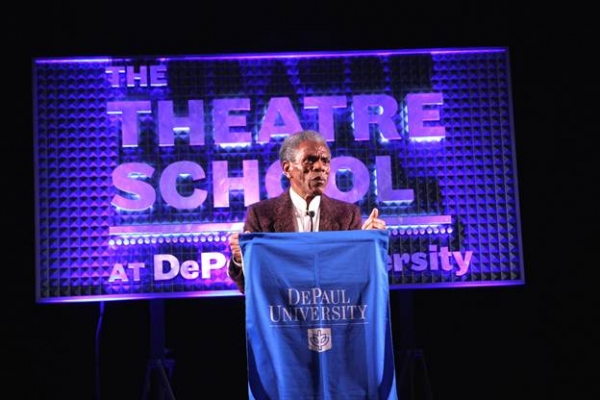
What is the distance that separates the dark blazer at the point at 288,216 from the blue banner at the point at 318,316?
0.54 metres

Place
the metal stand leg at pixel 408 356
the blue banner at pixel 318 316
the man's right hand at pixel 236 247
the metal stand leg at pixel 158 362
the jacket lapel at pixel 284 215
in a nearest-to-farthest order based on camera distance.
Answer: the blue banner at pixel 318 316 < the man's right hand at pixel 236 247 < the jacket lapel at pixel 284 215 < the metal stand leg at pixel 158 362 < the metal stand leg at pixel 408 356

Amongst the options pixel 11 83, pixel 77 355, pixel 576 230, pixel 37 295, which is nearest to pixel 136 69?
pixel 11 83

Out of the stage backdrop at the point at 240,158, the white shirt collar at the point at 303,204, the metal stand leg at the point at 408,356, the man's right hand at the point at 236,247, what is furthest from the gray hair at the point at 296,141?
the metal stand leg at the point at 408,356

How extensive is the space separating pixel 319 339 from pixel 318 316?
0.10m

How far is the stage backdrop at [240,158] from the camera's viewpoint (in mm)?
4711

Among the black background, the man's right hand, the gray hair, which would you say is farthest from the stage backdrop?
the man's right hand

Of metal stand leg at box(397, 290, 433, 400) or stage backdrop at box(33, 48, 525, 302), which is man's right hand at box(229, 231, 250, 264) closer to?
stage backdrop at box(33, 48, 525, 302)

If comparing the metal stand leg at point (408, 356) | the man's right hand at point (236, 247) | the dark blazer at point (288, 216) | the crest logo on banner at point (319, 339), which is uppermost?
the dark blazer at point (288, 216)

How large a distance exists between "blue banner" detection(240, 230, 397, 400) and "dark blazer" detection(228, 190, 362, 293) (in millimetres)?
542

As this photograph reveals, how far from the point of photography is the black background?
501cm

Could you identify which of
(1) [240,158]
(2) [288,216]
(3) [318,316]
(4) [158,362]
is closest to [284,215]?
(2) [288,216]

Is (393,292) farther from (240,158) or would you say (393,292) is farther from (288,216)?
(288,216)

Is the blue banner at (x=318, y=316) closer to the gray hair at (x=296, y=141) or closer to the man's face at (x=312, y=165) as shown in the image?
the man's face at (x=312, y=165)

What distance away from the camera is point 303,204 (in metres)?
3.91
